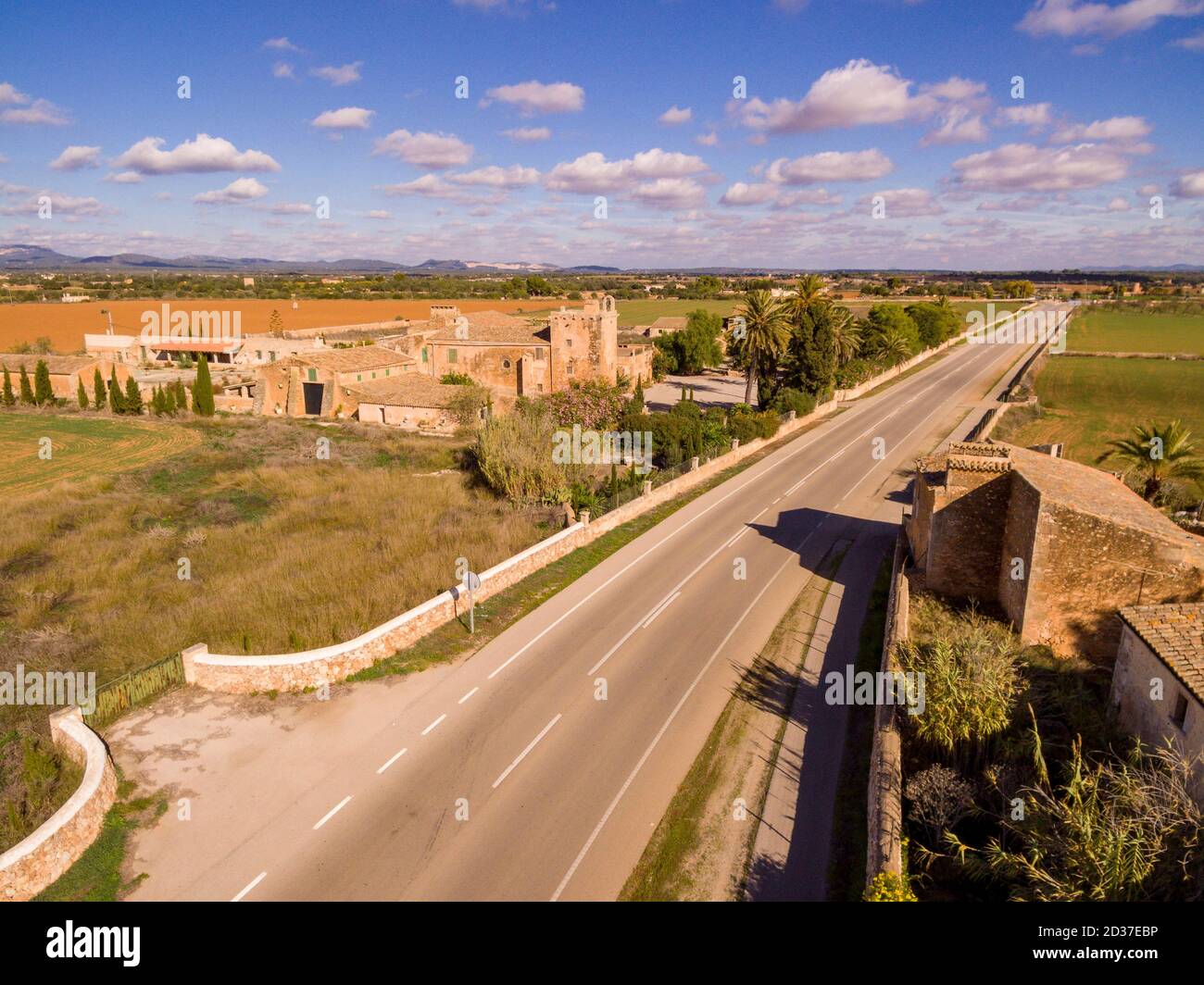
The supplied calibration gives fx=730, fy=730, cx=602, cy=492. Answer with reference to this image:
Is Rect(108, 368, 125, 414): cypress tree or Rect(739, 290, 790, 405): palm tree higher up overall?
Rect(739, 290, 790, 405): palm tree

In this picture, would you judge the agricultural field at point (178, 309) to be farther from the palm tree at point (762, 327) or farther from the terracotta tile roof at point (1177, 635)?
the terracotta tile roof at point (1177, 635)

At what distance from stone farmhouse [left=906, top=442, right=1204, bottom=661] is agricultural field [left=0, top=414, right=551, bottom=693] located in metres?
13.3

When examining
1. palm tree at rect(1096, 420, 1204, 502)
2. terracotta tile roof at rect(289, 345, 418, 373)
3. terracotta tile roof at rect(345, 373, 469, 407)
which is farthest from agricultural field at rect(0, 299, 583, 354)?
palm tree at rect(1096, 420, 1204, 502)

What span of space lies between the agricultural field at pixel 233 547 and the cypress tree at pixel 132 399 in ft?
40.4

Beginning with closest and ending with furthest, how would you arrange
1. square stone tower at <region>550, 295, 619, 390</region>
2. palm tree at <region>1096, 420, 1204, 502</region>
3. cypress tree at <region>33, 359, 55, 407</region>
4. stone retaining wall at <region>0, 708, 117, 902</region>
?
stone retaining wall at <region>0, 708, 117, 902</region>
palm tree at <region>1096, 420, 1204, 502</region>
square stone tower at <region>550, 295, 619, 390</region>
cypress tree at <region>33, 359, 55, 407</region>

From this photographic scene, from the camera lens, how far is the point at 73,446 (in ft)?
139

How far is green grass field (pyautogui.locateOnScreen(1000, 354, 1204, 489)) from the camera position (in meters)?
44.7

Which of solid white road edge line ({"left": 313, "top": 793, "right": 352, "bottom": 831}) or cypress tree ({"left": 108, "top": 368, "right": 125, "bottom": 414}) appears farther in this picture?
cypress tree ({"left": 108, "top": 368, "right": 125, "bottom": 414})

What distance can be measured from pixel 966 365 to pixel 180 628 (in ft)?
268

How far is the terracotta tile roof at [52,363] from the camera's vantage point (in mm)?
55781

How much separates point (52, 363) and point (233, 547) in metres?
46.3

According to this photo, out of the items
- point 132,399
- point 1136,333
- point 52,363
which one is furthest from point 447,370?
point 1136,333

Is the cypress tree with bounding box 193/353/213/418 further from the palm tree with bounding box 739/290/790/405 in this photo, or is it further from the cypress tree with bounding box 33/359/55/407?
the palm tree with bounding box 739/290/790/405
